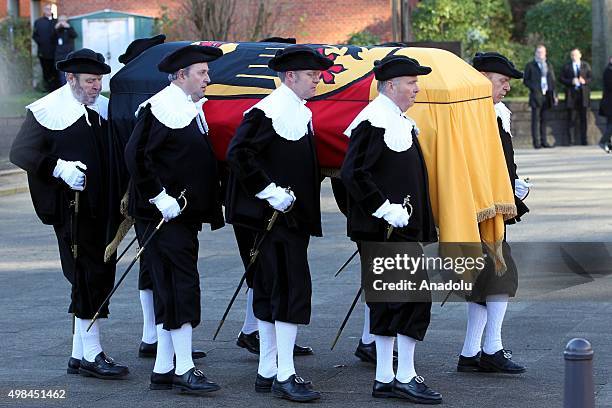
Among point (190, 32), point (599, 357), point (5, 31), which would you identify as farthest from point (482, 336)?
point (5, 31)

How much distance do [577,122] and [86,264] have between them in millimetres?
19919

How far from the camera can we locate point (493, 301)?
841 centimetres

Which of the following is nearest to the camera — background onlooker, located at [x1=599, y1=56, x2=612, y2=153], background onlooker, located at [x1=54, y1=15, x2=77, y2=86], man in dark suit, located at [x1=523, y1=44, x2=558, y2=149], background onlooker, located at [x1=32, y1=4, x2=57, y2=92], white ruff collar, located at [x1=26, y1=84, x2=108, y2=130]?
white ruff collar, located at [x1=26, y1=84, x2=108, y2=130]

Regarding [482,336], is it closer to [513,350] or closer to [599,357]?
[513,350]

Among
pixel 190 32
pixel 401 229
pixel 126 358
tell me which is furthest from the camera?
pixel 190 32

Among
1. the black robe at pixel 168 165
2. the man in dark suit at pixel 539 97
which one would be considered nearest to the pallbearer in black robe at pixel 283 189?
the black robe at pixel 168 165

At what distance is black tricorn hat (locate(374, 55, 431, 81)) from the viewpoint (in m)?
7.55

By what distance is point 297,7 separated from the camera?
3575cm

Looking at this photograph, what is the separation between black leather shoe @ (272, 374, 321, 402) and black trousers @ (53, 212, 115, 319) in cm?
131

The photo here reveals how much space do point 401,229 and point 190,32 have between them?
79.8 ft

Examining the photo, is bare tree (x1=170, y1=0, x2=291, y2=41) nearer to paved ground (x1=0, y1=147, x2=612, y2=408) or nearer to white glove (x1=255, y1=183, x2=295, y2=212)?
paved ground (x1=0, y1=147, x2=612, y2=408)

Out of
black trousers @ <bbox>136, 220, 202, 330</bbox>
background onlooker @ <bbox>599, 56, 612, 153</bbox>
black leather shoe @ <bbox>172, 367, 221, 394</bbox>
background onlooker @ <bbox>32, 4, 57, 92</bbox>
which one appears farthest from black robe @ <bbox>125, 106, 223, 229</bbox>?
background onlooker @ <bbox>32, 4, 57, 92</bbox>

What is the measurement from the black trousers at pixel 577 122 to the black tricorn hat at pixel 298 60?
19556mm

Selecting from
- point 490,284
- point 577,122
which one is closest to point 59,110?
point 490,284
